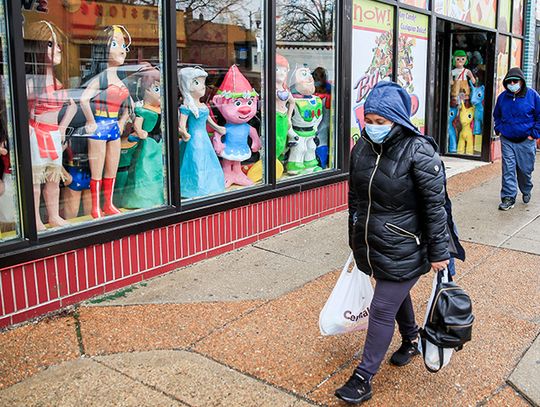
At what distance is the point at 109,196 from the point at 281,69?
2308mm

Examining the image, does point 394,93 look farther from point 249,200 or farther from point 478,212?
point 478,212

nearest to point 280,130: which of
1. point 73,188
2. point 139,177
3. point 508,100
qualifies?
point 139,177

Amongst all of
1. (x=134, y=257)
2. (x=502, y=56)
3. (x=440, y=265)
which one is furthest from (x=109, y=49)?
(x=502, y=56)

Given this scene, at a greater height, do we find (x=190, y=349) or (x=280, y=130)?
(x=280, y=130)

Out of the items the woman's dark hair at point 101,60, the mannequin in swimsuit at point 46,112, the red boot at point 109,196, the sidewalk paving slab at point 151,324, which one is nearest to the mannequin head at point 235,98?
the woman's dark hair at point 101,60

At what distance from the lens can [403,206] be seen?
3014mm

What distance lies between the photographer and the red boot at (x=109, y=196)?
4.76 meters

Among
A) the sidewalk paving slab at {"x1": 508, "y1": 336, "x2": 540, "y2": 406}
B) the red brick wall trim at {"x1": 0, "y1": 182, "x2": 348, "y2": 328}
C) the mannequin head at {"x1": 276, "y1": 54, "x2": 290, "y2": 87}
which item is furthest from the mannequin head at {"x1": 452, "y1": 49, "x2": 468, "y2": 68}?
the sidewalk paving slab at {"x1": 508, "y1": 336, "x2": 540, "y2": 406}

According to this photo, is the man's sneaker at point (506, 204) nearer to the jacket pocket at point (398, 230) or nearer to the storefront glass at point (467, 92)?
the storefront glass at point (467, 92)

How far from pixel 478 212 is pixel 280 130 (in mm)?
2652

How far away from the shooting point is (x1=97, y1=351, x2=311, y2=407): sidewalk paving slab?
312 cm

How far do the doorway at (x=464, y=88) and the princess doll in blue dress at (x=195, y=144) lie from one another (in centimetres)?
668

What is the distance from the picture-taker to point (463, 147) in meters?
11.2

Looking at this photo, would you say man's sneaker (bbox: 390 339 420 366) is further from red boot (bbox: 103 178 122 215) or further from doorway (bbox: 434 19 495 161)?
doorway (bbox: 434 19 495 161)
